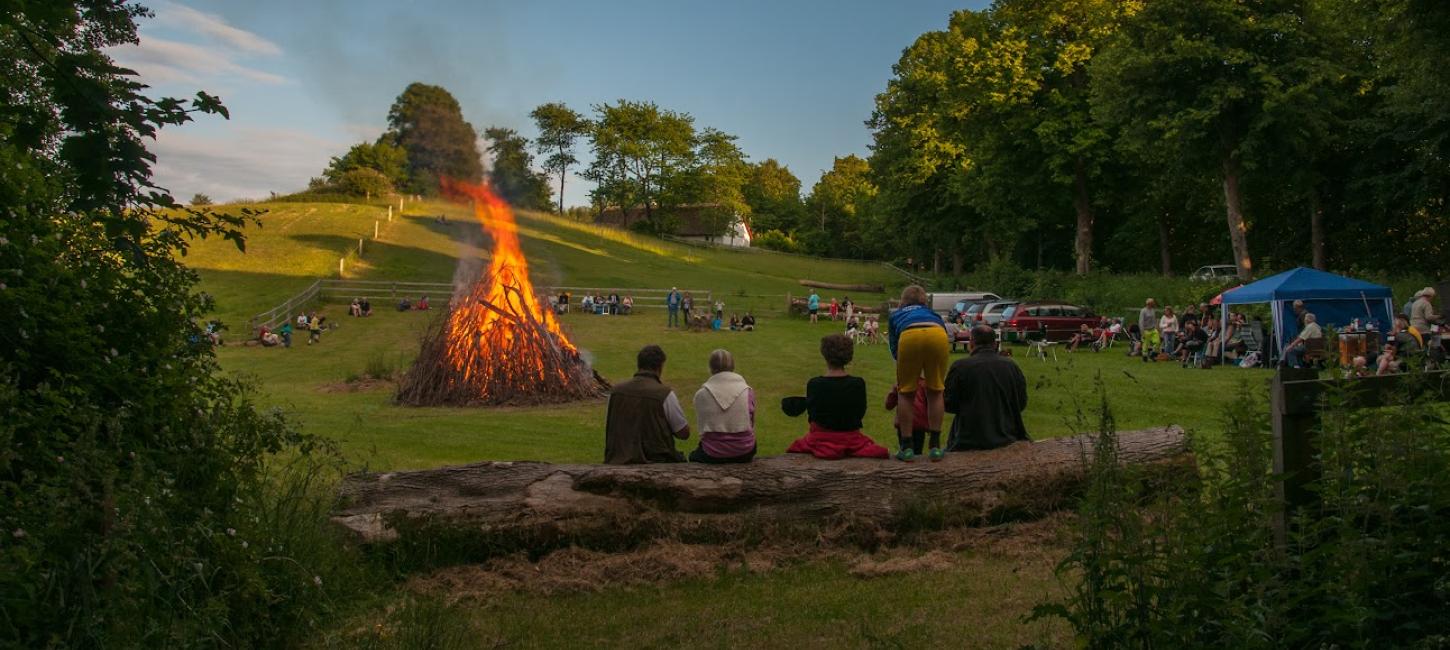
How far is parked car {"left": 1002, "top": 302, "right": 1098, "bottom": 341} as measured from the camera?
33.6m

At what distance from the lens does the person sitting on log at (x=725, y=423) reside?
26.8ft

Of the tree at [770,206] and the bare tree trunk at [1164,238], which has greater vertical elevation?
the tree at [770,206]

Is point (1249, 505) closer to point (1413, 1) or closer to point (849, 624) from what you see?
point (849, 624)

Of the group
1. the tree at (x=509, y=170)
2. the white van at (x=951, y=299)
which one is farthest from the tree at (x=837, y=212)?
the tree at (x=509, y=170)

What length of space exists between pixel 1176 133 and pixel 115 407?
33683 millimetres

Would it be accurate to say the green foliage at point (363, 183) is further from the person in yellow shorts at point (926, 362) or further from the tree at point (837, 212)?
the person in yellow shorts at point (926, 362)

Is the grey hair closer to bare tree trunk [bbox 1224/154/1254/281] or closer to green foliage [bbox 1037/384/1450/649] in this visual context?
green foliage [bbox 1037/384/1450/649]

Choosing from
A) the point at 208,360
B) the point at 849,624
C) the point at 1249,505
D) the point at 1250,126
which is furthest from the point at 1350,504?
the point at 1250,126

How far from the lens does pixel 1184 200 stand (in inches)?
2056

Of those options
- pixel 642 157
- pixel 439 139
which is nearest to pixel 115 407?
pixel 439 139

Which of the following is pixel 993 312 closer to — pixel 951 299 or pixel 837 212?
pixel 951 299

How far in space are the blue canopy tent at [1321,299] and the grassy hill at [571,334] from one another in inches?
73.6

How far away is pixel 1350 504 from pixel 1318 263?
133 ft

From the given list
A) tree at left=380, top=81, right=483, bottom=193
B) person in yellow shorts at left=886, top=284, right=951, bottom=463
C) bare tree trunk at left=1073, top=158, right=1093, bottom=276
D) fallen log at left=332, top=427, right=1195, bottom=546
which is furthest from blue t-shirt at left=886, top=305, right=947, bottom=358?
bare tree trunk at left=1073, top=158, right=1093, bottom=276
